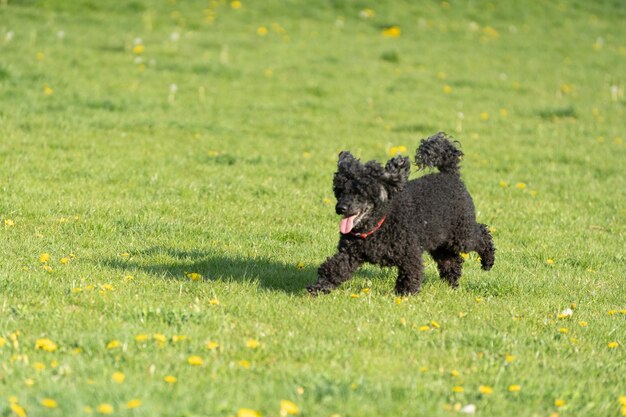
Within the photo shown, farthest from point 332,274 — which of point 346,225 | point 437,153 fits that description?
point 437,153

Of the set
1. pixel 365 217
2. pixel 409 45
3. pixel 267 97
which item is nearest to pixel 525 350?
pixel 365 217

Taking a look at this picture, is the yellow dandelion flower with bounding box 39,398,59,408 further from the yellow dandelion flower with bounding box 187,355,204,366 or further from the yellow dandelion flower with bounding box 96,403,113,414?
the yellow dandelion flower with bounding box 187,355,204,366

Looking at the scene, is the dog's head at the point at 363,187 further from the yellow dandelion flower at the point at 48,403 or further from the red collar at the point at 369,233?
the yellow dandelion flower at the point at 48,403

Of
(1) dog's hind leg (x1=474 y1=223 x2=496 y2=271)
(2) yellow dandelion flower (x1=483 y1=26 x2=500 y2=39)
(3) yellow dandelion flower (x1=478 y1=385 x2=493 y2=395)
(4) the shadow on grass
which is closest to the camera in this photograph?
(3) yellow dandelion flower (x1=478 y1=385 x2=493 y2=395)

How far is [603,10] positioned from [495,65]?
8.90 m

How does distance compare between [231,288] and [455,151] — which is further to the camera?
[455,151]

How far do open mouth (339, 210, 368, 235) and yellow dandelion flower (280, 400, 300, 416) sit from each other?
A: 104 inches

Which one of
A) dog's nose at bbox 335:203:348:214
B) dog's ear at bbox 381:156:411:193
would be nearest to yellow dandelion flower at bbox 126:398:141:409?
dog's nose at bbox 335:203:348:214

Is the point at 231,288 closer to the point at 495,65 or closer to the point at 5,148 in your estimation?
the point at 5,148

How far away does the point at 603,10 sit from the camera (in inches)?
1182

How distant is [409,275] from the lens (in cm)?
812

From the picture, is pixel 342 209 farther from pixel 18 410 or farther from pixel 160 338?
pixel 18 410

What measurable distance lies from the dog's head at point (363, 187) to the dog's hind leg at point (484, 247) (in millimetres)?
1543

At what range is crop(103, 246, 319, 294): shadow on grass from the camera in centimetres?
835
